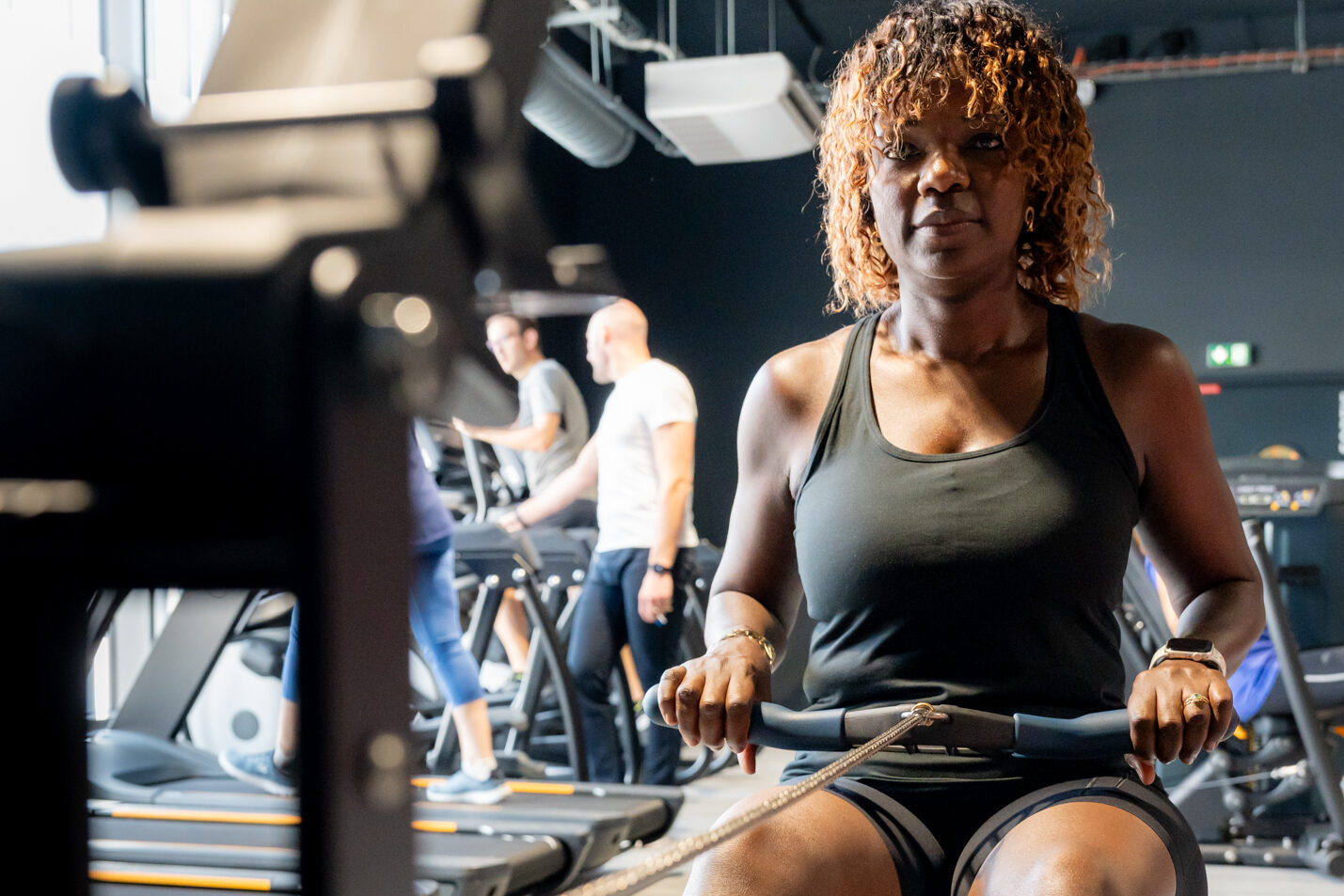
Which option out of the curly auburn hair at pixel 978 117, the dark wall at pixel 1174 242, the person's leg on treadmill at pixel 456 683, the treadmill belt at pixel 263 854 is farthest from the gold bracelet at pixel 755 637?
the dark wall at pixel 1174 242

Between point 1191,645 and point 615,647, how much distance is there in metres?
3.22

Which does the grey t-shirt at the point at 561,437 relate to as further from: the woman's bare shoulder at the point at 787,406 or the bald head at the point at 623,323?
the woman's bare shoulder at the point at 787,406

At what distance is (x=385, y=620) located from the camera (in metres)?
0.28

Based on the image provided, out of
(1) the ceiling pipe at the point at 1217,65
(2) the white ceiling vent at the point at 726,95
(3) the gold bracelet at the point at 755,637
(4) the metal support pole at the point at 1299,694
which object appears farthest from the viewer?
(1) the ceiling pipe at the point at 1217,65

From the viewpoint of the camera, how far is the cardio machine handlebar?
3.25ft

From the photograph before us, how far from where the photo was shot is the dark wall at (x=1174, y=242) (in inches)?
294

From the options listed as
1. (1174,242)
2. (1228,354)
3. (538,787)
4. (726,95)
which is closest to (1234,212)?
(1174,242)

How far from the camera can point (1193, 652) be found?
1.07m

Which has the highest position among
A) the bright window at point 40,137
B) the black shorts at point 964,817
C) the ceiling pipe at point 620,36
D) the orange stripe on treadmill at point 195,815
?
the ceiling pipe at point 620,36

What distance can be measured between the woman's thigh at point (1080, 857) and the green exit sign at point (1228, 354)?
23.4 feet

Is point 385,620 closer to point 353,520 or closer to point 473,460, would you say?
point 353,520

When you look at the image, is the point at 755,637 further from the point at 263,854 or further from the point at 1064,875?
the point at 263,854

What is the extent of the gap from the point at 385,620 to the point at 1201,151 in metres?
8.34

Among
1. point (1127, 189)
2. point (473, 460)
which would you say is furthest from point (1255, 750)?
point (1127, 189)
